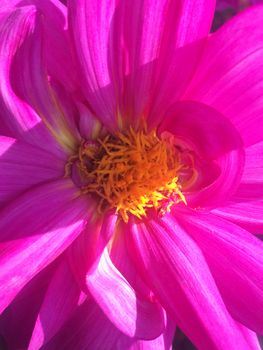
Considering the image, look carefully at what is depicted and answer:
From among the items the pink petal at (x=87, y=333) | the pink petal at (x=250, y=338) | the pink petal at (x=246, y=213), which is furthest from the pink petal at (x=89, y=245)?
the pink petal at (x=250, y=338)

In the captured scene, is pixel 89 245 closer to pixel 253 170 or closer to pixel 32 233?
pixel 32 233

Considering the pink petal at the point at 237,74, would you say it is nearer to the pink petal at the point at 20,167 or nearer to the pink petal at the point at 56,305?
the pink petal at the point at 20,167

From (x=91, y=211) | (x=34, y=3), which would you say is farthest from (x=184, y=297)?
(x=34, y=3)

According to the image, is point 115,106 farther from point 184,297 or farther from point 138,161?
point 184,297

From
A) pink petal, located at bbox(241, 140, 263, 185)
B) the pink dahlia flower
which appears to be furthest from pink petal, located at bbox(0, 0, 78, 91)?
pink petal, located at bbox(241, 140, 263, 185)

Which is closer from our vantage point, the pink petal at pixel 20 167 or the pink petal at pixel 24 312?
the pink petal at pixel 20 167

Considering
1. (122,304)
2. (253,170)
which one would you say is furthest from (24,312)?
Answer: (253,170)

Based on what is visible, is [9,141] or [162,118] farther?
[162,118]
